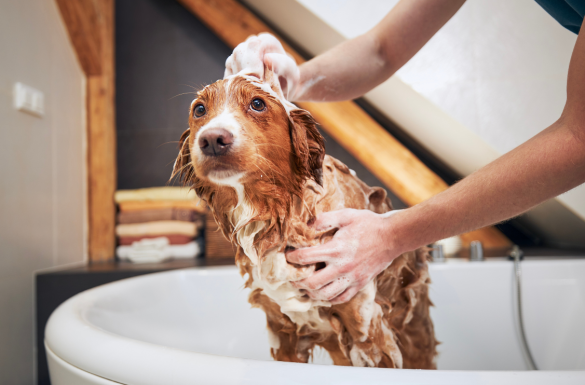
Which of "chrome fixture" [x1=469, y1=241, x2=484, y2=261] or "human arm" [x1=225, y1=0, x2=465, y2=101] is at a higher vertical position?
"human arm" [x1=225, y1=0, x2=465, y2=101]

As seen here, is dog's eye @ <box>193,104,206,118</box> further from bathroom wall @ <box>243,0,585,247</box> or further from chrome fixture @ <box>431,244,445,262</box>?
chrome fixture @ <box>431,244,445,262</box>

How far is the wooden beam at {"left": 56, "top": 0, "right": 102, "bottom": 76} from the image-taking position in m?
1.86

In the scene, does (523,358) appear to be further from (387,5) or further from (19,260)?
(19,260)

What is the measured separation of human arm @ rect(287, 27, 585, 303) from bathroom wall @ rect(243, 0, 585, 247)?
21.3 inches

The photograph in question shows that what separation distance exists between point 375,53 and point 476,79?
2.10 ft

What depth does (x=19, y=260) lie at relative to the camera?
4.79ft

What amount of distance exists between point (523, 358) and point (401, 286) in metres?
0.85

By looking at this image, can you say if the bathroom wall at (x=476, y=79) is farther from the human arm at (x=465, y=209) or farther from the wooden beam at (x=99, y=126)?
the wooden beam at (x=99, y=126)

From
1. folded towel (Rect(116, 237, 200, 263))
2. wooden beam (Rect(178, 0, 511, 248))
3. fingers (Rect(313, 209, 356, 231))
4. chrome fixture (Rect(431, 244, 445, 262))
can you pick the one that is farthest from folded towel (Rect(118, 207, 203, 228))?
fingers (Rect(313, 209, 356, 231))

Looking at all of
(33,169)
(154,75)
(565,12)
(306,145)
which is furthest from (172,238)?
(565,12)

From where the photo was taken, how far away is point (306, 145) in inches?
23.7

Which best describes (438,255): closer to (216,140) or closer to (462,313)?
(462,313)

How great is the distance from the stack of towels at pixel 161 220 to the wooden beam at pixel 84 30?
721mm

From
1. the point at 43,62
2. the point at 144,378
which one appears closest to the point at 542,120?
the point at 144,378
